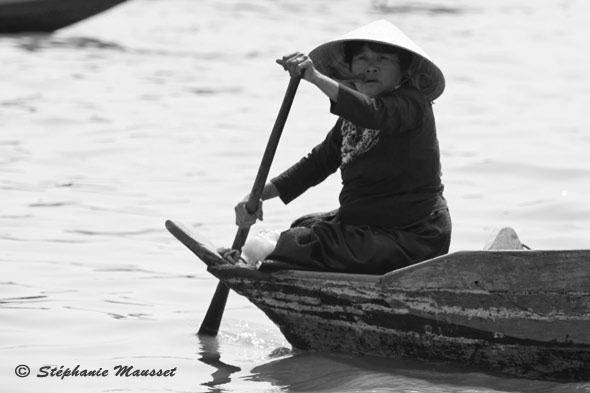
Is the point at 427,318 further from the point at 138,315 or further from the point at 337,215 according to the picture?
the point at 138,315

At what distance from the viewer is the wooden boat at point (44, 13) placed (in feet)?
46.2

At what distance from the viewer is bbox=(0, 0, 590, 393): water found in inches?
170

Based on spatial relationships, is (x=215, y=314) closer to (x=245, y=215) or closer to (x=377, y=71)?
(x=245, y=215)

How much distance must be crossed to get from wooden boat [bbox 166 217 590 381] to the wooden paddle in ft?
0.64

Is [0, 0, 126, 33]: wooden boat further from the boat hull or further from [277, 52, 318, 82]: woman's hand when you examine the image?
[277, 52, 318, 82]: woman's hand

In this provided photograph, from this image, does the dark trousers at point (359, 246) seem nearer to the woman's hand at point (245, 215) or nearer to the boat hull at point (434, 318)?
the boat hull at point (434, 318)

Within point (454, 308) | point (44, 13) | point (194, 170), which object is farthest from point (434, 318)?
point (44, 13)

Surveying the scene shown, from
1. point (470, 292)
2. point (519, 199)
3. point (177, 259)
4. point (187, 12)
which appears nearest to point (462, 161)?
point (519, 199)

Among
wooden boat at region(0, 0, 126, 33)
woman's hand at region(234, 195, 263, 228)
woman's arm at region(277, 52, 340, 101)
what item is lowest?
woman's hand at region(234, 195, 263, 228)

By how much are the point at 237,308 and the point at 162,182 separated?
8.64 ft

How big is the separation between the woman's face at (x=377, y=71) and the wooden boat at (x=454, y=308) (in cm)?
65

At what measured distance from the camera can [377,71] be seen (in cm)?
419

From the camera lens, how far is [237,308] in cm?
517

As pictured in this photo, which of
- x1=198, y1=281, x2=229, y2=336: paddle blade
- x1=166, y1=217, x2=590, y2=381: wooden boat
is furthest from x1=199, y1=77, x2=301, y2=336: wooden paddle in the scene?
x1=166, y1=217, x2=590, y2=381: wooden boat
